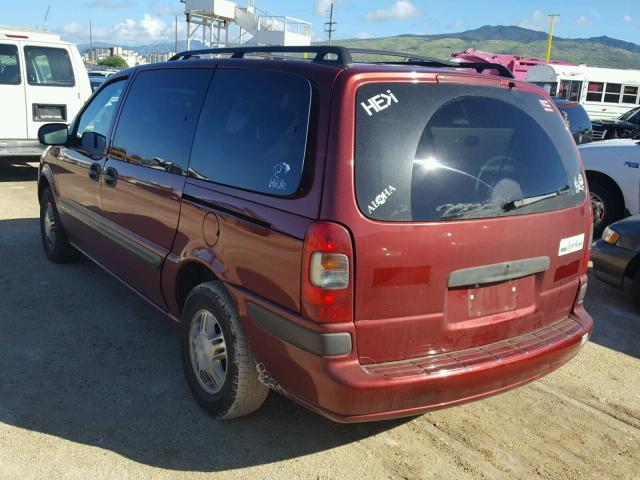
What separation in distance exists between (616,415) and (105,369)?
3.01 metres

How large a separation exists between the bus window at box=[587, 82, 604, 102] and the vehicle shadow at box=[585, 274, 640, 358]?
23.5m

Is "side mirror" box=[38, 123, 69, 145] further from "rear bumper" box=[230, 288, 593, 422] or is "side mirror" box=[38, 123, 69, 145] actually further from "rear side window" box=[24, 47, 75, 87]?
"rear side window" box=[24, 47, 75, 87]

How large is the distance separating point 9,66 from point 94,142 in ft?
20.0

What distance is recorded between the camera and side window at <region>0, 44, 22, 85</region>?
30.8 feet

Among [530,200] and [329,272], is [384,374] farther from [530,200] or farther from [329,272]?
[530,200]

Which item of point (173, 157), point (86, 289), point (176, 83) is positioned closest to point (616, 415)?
point (173, 157)

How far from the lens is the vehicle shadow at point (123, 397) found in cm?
299

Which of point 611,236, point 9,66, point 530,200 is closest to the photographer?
point 530,200

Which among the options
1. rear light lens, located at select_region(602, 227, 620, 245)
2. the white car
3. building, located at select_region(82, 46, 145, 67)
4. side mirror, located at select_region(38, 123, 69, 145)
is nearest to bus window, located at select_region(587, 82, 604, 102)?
the white car

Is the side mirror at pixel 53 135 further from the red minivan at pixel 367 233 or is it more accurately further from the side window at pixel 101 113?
the red minivan at pixel 367 233

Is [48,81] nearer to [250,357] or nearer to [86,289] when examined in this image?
[86,289]

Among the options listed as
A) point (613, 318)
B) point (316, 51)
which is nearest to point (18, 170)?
point (316, 51)

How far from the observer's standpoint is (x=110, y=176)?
4.21 m

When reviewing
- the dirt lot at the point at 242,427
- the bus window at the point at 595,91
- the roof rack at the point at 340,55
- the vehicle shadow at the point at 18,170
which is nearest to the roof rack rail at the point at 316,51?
the roof rack at the point at 340,55
